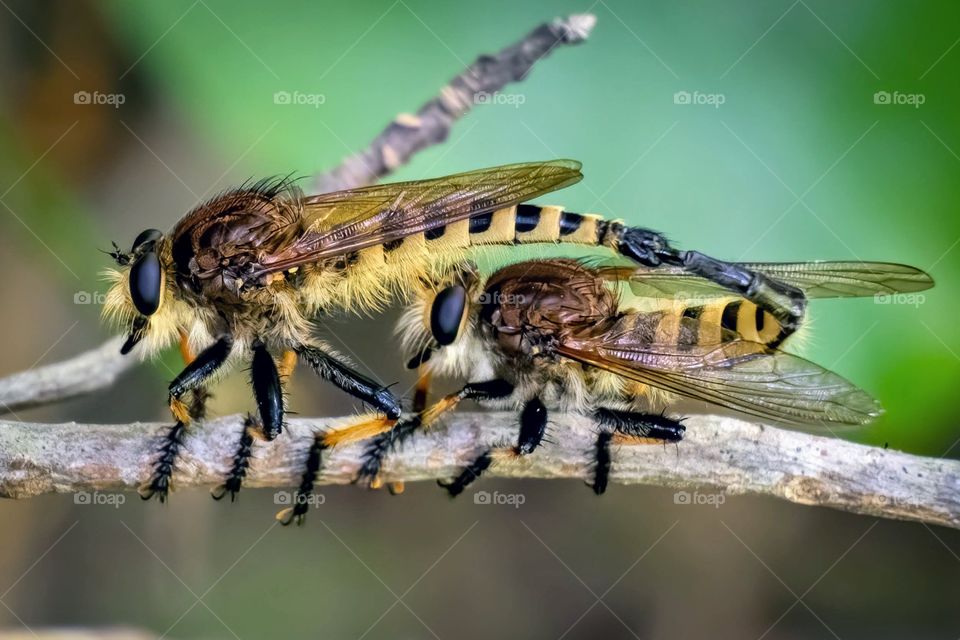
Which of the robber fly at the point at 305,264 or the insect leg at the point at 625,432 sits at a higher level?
the robber fly at the point at 305,264

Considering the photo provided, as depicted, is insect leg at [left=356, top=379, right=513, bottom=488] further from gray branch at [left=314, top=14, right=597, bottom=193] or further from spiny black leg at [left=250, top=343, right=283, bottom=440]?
gray branch at [left=314, top=14, right=597, bottom=193]

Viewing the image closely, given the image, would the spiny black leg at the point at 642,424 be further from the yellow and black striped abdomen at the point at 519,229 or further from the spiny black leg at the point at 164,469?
the spiny black leg at the point at 164,469

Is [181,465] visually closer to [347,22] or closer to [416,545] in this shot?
[416,545]

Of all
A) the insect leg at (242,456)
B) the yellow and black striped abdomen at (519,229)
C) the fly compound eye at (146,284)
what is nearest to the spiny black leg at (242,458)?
the insect leg at (242,456)

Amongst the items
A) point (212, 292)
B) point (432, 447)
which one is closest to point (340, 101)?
point (212, 292)

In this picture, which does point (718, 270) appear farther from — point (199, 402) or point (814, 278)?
point (199, 402)

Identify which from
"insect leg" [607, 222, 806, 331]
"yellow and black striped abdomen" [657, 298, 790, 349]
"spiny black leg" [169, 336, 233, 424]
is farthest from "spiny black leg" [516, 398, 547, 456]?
"spiny black leg" [169, 336, 233, 424]
